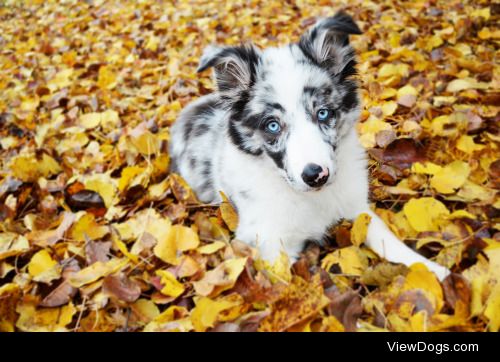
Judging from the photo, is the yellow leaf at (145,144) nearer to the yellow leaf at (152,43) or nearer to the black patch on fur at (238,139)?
the black patch on fur at (238,139)

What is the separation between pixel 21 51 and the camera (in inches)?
285

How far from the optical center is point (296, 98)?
2.35m

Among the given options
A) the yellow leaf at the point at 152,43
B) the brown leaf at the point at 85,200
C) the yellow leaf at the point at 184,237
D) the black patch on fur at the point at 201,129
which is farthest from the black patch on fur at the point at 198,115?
the yellow leaf at the point at 152,43

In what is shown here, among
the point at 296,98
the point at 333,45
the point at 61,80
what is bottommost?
the point at 61,80

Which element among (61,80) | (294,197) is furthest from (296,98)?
(61,80)

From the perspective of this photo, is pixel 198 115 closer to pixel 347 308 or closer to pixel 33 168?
pixel 33 168

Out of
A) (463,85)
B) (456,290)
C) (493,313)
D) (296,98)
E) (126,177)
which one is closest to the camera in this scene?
(493,313)

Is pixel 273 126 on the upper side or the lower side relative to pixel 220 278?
upper

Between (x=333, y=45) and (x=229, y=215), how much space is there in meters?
1.31

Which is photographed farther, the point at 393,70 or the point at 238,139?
the point at 393,70

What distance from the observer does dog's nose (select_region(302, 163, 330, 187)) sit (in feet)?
7.10

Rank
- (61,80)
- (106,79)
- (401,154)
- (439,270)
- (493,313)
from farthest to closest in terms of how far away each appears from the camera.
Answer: (61,80), (106,79), (401,154), (439,270), (493,313)
